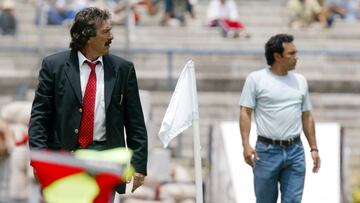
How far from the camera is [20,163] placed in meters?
16.4

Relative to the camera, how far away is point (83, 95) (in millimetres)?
8367

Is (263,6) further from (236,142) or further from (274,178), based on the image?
(274,178)

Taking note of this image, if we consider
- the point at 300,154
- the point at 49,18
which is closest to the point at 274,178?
the point at 300,154

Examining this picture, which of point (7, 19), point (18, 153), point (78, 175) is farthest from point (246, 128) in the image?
point (7, 19)

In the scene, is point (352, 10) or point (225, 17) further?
point (352, 10)

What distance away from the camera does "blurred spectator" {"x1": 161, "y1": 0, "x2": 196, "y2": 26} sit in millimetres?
21913

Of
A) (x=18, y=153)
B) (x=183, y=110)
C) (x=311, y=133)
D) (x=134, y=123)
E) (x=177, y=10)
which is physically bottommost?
(x=18, y=153)

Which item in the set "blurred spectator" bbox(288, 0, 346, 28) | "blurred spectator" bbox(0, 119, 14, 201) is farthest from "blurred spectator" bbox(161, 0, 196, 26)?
"blurred spectator" bbox(0, 119, 14, 201)

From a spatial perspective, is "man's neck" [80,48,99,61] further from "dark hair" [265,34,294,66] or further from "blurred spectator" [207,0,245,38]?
"blurred spectator" [207,0,245,38]

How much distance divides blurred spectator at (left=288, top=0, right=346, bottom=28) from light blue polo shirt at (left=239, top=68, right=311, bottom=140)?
11581 mm

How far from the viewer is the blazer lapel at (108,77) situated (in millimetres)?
8367

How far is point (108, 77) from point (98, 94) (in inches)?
4.8

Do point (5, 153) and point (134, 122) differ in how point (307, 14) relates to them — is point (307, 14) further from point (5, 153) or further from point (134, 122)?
point (134, 122)

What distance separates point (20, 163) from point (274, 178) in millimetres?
6130
